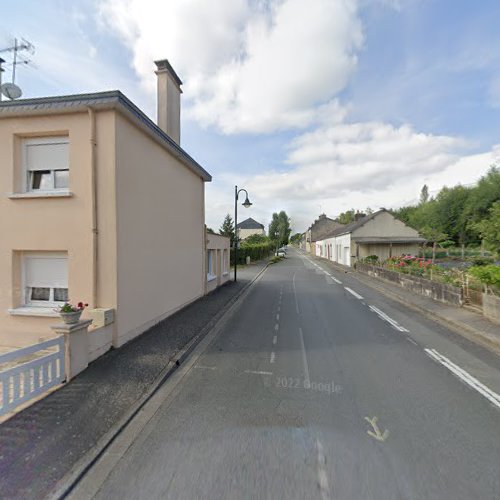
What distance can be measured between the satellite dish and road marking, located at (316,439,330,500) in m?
11.4

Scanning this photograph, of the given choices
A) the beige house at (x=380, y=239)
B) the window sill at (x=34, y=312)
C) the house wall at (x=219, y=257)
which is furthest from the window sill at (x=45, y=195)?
the beige house at (x=380, y=239)

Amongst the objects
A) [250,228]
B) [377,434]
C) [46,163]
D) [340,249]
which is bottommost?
[377,434]

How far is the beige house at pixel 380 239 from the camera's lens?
1080 inches

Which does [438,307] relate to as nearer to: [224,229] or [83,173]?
[83,173]

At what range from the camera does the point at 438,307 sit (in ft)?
33.6

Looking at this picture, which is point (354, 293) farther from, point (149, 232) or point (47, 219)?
point (47, 219)

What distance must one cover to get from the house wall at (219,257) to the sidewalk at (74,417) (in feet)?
23.1

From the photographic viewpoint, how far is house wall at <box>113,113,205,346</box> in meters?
6.48

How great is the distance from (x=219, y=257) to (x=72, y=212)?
9876 millimetres

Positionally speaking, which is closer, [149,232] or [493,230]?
[149,232]

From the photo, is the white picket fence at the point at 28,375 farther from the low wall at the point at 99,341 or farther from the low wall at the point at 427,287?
the low wall at the point at 427,287

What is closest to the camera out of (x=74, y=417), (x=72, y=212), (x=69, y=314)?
(x=74, y=417)

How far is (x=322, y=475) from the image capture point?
2791mm

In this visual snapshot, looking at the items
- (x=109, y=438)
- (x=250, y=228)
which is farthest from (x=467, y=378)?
(x=250, y=228)
